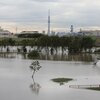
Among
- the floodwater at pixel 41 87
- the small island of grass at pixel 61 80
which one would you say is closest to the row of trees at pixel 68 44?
the floodwater at pixel 41 87

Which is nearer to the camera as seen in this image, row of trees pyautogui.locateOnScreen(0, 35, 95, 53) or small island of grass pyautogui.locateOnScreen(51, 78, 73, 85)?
small island of grass pyautogui.locateOnScreen(51, 78, 73, 85)

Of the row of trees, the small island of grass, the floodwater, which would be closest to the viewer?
the floodwater

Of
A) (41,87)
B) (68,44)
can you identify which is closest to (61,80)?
(41,87)

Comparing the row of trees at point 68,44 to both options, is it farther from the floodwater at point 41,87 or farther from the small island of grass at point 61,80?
the small island of grass at point 61,80

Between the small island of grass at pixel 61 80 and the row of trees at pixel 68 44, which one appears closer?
the small island of grass at pixel 61 80

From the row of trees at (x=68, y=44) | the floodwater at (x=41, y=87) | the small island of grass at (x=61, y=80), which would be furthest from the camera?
the row of trees at (x=68, y=44)

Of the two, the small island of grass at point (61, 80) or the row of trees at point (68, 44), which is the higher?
the row of trees at point (68, 44)

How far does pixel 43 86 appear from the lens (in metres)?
24.4

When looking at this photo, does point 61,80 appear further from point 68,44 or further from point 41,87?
point 68,44

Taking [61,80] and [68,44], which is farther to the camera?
[68,44]

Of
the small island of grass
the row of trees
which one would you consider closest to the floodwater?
the small island of grass

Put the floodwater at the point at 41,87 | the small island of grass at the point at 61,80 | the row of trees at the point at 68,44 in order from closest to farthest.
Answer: the floodwater at the point at 41,87 → the small island of grass at the point at 61,80 → the row of trees at the point at 68,44

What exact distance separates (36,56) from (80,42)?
13.9 meters

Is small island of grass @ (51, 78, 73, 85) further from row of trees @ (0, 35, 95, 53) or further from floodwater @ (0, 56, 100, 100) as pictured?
row of trees @ (0, 35, 95, 53)
